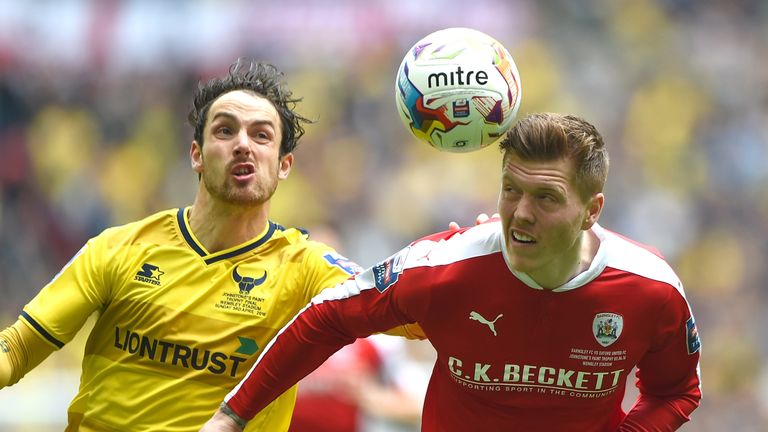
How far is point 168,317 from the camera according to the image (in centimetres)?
523

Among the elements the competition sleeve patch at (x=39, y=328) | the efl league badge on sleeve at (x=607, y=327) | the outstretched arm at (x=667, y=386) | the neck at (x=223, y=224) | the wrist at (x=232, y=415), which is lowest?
the wrist at (x=232, y=415)

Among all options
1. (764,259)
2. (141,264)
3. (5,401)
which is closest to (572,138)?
(141,264)

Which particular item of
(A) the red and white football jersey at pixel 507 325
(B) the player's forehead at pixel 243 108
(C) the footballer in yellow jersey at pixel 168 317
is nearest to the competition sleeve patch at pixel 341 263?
(C) the footballer in yellow jersey at pixel 168 317

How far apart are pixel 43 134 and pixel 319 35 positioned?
12.9ft

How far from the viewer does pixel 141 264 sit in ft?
17.5

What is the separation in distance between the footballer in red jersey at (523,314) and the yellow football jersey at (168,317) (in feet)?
1.30

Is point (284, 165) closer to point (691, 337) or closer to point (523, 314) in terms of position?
point (523, 314)

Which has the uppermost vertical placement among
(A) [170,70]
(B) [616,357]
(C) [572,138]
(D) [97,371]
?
(A) [170,70]

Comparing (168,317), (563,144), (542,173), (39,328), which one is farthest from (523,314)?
(39,328)

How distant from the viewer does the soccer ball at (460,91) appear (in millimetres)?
4773

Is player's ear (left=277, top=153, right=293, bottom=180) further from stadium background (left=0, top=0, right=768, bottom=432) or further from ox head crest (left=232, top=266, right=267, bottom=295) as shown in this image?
stadium background (left=0, top=0, right=768, bottom=432)

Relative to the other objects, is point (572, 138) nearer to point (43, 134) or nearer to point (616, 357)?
point (616, 357)

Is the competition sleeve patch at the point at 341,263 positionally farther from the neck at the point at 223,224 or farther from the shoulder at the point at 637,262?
the shoulder at the point at 637,262

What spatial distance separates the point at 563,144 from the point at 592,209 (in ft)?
0.99
